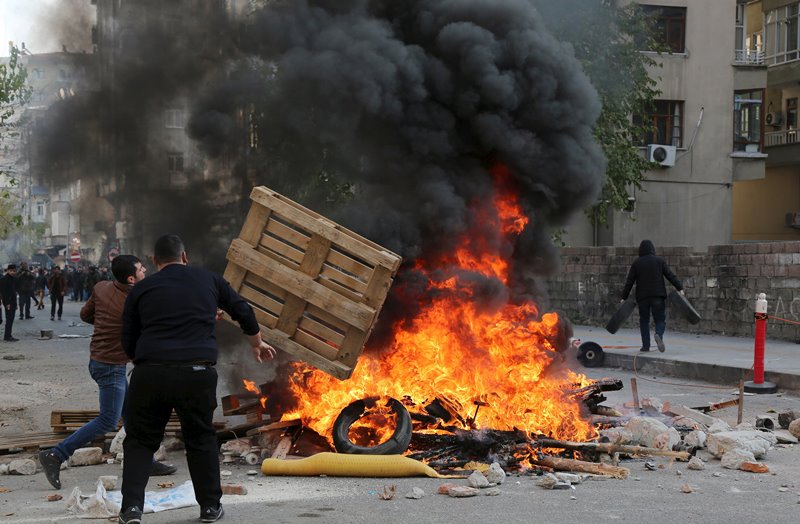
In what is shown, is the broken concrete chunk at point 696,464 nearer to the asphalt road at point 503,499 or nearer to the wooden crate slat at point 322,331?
the asphalt road at point 503,499

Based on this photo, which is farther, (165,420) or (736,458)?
(736,458)

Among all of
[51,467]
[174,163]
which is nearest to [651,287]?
[174,163]

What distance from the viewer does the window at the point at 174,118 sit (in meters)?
9.94

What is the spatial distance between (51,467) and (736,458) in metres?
4.91

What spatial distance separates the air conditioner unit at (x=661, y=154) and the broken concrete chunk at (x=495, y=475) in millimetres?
24416

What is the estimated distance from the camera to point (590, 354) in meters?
14.4

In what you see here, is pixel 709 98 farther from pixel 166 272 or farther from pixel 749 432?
pixel 166 272

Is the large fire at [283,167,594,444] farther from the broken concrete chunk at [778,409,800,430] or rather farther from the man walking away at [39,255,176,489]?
the broken concrete chunk at [778,409,800,430]

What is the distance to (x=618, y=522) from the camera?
5344 millimetres

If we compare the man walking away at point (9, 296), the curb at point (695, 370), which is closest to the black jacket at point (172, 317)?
the curb at point (695, 370)

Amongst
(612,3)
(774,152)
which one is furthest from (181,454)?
(774,152)

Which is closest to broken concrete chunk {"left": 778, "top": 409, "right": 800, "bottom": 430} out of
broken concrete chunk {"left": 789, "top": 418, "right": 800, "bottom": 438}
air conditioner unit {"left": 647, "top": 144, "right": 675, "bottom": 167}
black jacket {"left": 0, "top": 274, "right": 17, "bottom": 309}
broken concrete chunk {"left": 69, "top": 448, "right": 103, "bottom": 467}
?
broken concrete chunk {"left": 789, "top": 418, "right": 800, "bottom": 438}

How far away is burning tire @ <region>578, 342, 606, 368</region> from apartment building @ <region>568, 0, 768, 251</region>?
1614 cm

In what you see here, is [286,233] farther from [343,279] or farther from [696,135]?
[696,135]
